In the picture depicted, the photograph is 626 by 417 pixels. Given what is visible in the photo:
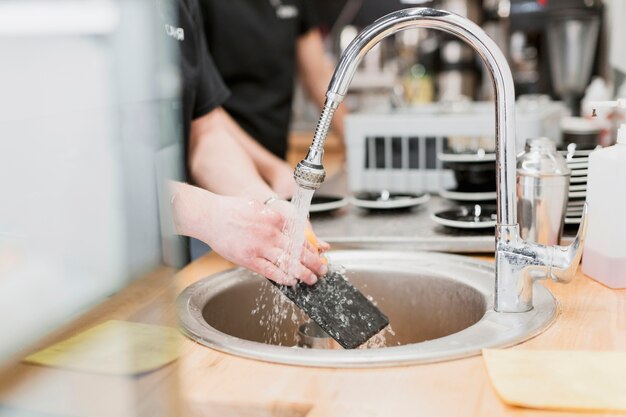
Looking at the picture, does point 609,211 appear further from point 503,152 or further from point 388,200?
point 388,200

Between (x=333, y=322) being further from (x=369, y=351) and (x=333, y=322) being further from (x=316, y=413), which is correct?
(x=316, y=413)

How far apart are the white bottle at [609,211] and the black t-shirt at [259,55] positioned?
5.07 feet

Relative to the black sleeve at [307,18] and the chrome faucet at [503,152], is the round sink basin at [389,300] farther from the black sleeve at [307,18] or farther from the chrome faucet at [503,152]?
the black sleeve at [307,18]

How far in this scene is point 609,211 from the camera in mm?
1075

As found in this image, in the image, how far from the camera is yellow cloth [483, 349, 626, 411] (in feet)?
2.40

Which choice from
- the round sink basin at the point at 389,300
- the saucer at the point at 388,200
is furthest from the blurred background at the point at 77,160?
the saucer at the point at 388,200

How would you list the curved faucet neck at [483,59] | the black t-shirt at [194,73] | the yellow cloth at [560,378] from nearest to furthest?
the yellow cloth at [560,378] < the curved faucet neck at [483,59] < the black t-shirt at [194,73]

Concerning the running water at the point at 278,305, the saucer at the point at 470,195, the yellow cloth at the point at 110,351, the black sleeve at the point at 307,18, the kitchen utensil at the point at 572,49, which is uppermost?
the black sleeve at the point at 307,18

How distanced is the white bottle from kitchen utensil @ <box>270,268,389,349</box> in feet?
1.12

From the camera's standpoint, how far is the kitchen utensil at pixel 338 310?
105 cm

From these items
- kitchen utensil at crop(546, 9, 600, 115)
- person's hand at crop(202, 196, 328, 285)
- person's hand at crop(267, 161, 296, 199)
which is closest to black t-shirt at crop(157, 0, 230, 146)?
person's hand at crop(267, 161, 296, 199)

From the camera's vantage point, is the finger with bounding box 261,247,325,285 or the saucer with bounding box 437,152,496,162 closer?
the finger with bounding box 261,247,325,285

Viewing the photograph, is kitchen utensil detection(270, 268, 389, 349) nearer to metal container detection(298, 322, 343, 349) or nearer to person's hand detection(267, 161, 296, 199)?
metal container detection(298, 322, 343, 349)

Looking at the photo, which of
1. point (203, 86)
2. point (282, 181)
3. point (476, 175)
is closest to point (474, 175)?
point (476, 175)
